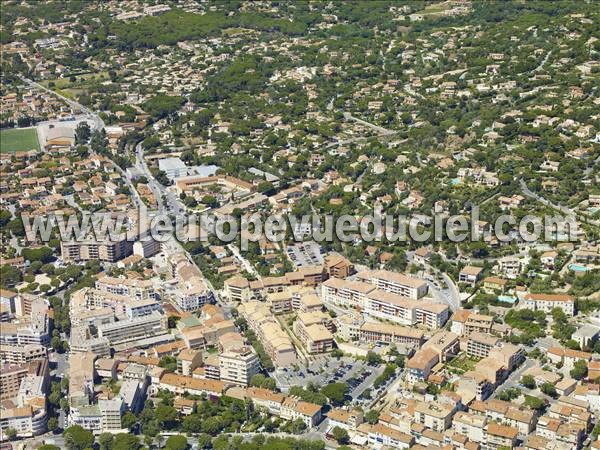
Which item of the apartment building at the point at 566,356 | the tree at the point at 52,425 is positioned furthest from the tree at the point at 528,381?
the tree at the point at 52,425

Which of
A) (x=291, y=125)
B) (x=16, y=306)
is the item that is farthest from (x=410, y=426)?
(x=291, y=125)

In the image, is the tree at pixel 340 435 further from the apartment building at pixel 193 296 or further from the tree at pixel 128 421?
the apartment building at pixel 193 296

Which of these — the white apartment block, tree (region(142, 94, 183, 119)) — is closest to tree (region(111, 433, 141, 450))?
the white apartment block

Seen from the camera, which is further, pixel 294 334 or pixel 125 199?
pixel 125 199

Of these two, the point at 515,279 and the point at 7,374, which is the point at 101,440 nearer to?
the point at 7,374

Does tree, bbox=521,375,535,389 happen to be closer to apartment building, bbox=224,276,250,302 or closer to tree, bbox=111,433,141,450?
apartment building, bbox=224,276,250,302
